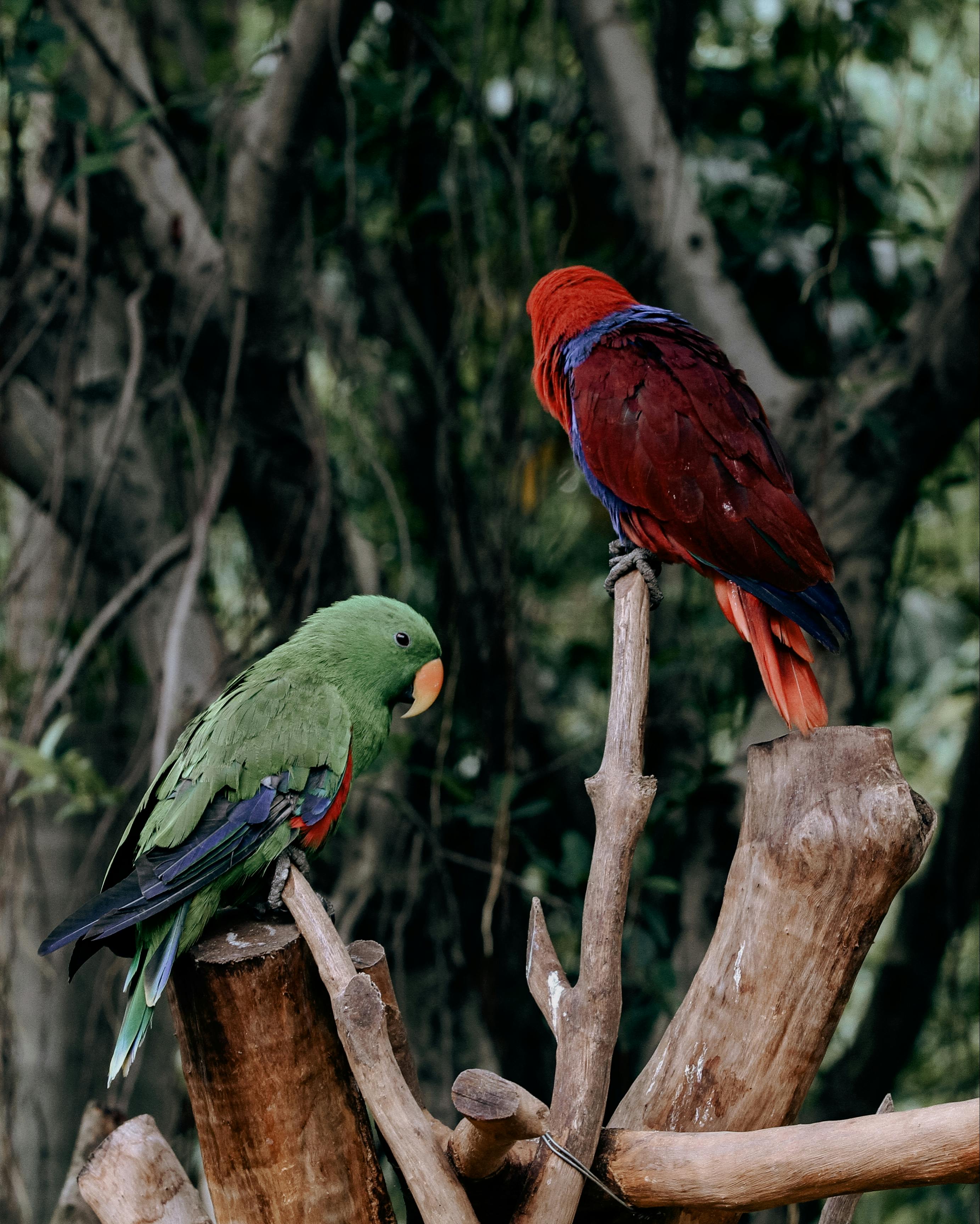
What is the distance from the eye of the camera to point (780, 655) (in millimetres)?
1821

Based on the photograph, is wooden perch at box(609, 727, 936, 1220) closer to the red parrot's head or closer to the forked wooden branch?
the forked wooden branch

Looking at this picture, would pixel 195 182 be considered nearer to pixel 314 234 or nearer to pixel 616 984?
pixel 314 234

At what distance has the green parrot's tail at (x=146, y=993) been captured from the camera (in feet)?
4.83

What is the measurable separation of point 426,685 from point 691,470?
1.94 ft

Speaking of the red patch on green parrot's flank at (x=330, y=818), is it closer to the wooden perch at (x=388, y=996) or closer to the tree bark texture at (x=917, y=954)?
the wooden perch at (x=388, y=996)

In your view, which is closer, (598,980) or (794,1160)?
(794,1160)

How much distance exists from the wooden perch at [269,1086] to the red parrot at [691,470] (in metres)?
0.80

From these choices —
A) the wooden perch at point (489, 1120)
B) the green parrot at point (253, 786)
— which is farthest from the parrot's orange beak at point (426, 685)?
the wooden perch at point (489, 1120)

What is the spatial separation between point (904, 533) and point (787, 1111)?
2987 mm

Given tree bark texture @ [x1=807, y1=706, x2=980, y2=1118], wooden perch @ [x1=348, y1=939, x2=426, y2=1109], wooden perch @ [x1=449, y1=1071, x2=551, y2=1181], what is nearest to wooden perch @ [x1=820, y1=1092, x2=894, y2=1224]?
wooden perch @ [x1=449, y1=1071, x2=551, y2=1181]

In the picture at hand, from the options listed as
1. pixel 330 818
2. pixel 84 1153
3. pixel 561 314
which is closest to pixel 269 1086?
pixel 330 818

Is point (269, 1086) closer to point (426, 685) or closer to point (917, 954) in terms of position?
point (426, 685)

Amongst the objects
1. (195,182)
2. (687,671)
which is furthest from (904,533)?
(195,182)

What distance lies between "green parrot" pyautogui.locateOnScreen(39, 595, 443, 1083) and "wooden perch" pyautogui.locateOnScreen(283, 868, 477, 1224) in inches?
11.0
